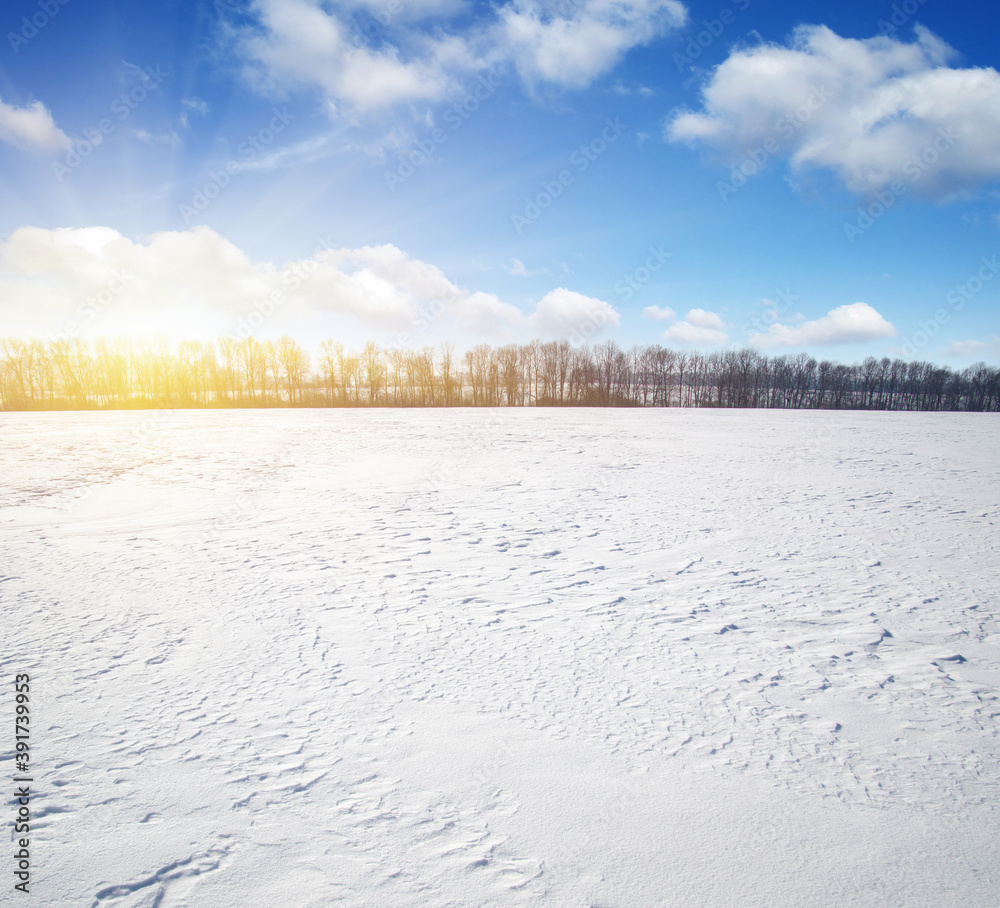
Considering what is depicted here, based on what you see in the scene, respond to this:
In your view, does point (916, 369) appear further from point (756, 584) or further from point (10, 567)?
point (10, 567)

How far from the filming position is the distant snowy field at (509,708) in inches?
85.5

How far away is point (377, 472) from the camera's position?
39.2 feet

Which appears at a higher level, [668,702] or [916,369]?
[916,369]

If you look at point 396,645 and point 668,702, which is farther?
point 396,645

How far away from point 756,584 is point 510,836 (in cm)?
398

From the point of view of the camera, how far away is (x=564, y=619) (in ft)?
14.6

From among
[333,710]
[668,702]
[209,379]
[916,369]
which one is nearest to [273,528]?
[333,710]

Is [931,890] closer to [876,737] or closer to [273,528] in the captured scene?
[876,737]

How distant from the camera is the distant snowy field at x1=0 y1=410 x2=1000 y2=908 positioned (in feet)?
7.13

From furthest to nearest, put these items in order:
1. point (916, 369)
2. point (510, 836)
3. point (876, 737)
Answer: point (916, 369) → point (876, 737) → point (510, 836)

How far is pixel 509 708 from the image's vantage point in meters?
3.26

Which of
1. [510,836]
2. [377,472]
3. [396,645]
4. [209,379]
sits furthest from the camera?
[209,379]

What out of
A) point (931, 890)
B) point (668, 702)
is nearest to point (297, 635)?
point (668, 702)

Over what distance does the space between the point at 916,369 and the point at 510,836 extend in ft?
344
